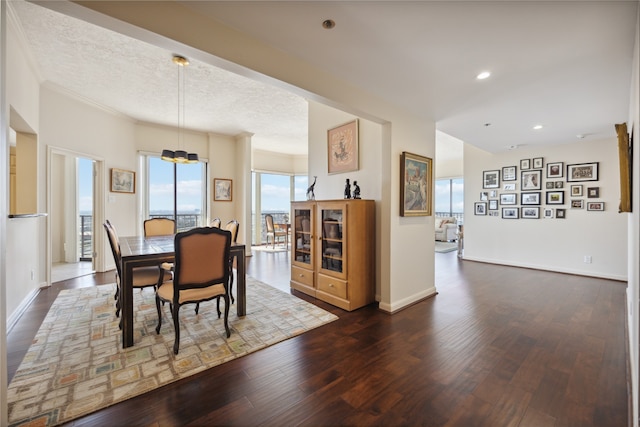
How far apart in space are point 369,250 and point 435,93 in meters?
1.94

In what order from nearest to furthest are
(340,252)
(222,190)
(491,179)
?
(340,252) → (491,179) → (222,190)

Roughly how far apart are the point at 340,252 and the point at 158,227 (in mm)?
3102

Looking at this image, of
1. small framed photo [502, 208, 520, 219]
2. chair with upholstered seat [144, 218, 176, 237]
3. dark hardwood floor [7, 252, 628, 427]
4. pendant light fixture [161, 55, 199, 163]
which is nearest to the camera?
dark hardwood floor [7, 252, 628, 427]

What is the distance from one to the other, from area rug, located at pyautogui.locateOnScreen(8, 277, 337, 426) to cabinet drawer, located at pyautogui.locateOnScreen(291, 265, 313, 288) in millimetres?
377

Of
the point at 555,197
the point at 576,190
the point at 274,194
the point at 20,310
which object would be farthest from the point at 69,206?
the point at 576,190

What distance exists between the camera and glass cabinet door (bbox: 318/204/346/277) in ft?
10.6

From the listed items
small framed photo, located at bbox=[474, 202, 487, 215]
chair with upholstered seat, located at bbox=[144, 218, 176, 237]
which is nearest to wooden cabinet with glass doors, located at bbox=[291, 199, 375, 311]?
chair with upholstered seat, located at bbox=[144, 218, 176, 237]

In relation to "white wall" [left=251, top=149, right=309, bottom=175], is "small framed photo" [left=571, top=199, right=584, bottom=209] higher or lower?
lower

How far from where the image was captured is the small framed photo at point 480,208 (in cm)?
601

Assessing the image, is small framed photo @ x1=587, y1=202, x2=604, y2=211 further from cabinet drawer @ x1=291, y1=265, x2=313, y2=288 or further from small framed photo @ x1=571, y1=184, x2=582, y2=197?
cabinet drawer @ x1=291, y1=265, x2=313, y2=288

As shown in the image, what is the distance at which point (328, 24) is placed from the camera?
181 centimetres

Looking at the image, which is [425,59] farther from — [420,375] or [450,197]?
[450,197]

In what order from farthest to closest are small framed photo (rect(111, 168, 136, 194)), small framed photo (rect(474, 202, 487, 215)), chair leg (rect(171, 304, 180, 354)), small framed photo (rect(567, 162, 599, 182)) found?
small framed photo (rect(474, 202, 487, 215)) → small framed photo (rect(111, 168, 136, 194)) → small framed photo (rect(567, 162, 599, 182)) → chair leg (rect(171, 304, 180, 354))

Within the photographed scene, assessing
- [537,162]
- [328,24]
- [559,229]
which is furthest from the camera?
[537,162]
